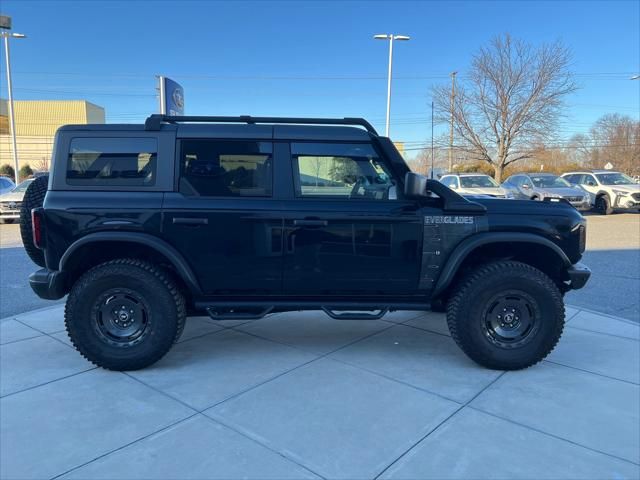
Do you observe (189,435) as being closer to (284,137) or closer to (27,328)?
(284,137)

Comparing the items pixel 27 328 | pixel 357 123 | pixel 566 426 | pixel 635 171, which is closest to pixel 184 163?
pixel 357 123

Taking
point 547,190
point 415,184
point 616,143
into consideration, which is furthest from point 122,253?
point 616,143

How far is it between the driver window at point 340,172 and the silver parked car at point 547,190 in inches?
571

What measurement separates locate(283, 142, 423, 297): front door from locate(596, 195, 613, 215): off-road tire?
17.2 m

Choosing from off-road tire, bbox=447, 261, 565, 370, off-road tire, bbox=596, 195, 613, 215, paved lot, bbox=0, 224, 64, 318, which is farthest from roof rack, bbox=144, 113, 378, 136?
off-road tire, bbox=596, 195, 613, 215

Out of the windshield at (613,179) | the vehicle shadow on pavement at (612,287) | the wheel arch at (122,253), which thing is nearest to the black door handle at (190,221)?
the wheel arch at (122,253)

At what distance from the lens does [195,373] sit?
3.74 meters

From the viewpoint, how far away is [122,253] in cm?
383

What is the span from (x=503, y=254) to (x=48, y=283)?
376 cm

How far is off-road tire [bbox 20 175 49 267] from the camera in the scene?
13.3 feet

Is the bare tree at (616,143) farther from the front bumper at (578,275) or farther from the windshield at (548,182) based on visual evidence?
the front bumper at (578,275)

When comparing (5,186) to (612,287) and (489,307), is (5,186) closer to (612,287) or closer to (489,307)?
(489,307)

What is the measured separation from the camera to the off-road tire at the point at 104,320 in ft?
11.9

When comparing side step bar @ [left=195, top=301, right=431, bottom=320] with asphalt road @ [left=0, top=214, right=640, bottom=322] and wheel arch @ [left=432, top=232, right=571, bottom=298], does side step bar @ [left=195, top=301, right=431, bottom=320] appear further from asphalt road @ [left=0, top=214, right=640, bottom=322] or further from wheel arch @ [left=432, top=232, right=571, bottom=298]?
asphalt road @ [left=0, top=214, right=640, bottom=322]
